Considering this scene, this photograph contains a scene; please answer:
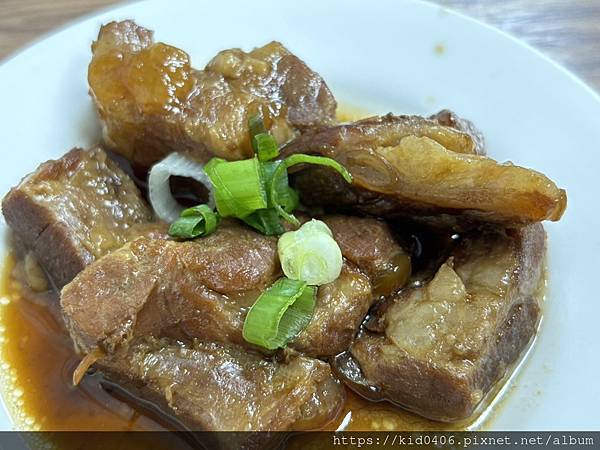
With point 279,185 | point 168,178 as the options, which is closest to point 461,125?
point 279,185

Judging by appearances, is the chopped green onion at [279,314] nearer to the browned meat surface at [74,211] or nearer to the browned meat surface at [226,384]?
the browned meat surface at [226,384]

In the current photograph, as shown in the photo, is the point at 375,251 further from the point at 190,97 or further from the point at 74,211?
the point at 74,211

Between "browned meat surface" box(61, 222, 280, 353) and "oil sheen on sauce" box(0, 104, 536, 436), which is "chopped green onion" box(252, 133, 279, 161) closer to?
"browned meat surface" box(61, 222, 280, 353)

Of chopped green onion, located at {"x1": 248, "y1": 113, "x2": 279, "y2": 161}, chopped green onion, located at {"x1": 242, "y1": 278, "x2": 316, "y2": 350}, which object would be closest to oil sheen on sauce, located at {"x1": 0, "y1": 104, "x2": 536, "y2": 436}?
chopped green onion, located at {"x1": 242, "y1": 278, "x2": 316, "y2": 350}

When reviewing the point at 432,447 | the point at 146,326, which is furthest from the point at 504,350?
the point at 146,326

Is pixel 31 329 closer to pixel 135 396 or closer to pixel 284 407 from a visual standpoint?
pixel 135 396
